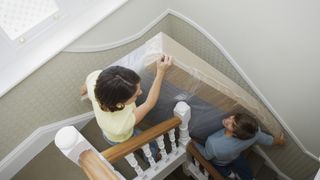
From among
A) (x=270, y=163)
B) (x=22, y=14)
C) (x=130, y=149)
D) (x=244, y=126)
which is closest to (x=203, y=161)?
(x=244, y=126)

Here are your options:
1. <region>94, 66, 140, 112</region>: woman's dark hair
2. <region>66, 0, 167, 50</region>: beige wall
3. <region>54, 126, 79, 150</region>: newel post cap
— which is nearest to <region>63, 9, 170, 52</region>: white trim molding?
<region>66, 0, 167, 50</region>: beige wall

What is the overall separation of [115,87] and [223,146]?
3.62ft

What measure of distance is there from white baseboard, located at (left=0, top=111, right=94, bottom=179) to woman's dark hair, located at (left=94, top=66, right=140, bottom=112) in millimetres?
1112

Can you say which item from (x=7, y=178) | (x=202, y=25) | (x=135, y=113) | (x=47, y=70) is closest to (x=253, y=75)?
(x=202, y=25)

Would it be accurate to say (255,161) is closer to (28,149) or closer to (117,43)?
(117,43)

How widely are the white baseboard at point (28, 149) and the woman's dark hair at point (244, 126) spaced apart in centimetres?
143

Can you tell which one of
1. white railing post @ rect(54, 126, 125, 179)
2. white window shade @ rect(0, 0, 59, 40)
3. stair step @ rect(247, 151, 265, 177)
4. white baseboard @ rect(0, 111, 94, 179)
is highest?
white window shade @ rect(0, 0, 59, 40)

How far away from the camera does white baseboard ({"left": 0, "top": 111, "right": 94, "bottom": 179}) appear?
7.70 ft

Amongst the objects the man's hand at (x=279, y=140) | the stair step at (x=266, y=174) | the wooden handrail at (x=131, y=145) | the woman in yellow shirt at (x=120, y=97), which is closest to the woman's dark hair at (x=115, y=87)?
the woman in yellow shirt at (x=120, y=97)

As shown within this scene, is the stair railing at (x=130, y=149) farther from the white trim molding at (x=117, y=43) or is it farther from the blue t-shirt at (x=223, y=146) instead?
the white trim molding at (x=117, y=43)

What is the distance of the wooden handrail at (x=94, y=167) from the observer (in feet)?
4.52

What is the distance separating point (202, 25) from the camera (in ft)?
8.82

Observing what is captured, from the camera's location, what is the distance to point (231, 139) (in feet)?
7.38

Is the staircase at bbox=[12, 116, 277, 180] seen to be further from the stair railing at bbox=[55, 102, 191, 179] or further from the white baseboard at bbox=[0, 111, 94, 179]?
the stair railing at bbox=[55, 102, 191, 179]
